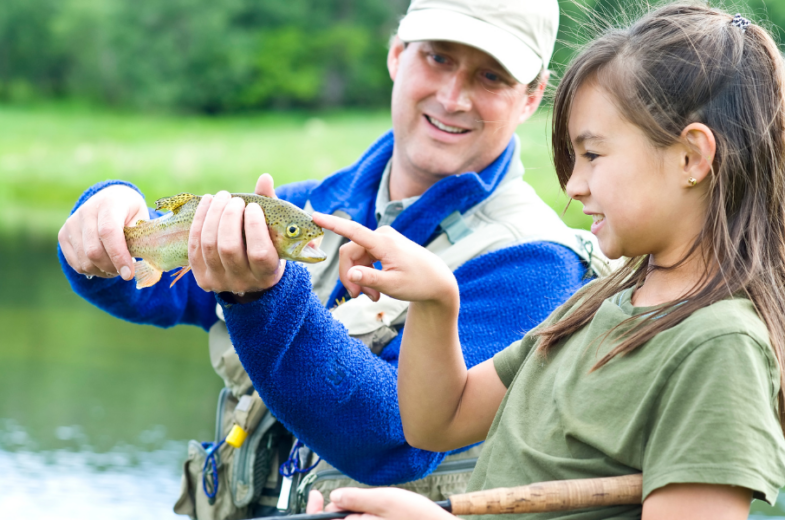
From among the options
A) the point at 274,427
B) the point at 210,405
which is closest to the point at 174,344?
the point at 210,405

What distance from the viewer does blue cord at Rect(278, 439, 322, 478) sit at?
2686 mm

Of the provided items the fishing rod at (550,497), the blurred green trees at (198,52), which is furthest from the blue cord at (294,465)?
the blurred green trees at (198,52)

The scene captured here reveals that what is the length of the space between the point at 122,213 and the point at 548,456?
1.27 meters

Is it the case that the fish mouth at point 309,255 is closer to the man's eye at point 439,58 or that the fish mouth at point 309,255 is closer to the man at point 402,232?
the man at point 402,232

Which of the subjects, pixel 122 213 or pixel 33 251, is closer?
pixel 122 213

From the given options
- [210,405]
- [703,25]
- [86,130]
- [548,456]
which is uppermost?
[86,130]

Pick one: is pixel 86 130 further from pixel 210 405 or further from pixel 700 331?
pixel 700 331

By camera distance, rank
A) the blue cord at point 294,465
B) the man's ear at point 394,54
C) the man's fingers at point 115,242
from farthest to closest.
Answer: the man's ear at point 394,54 < the blue cord at point 294,465 < the man's fingers at point 115,242

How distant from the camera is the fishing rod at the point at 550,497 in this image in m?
1.49

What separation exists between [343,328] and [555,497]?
2.77 ft

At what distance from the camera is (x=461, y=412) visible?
6.56 ft

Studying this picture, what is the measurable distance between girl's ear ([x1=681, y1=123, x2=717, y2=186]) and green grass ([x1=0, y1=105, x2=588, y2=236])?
27.2 ft

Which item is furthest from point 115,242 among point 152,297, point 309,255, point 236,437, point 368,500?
point 368,500

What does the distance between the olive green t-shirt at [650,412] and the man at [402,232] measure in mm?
514
